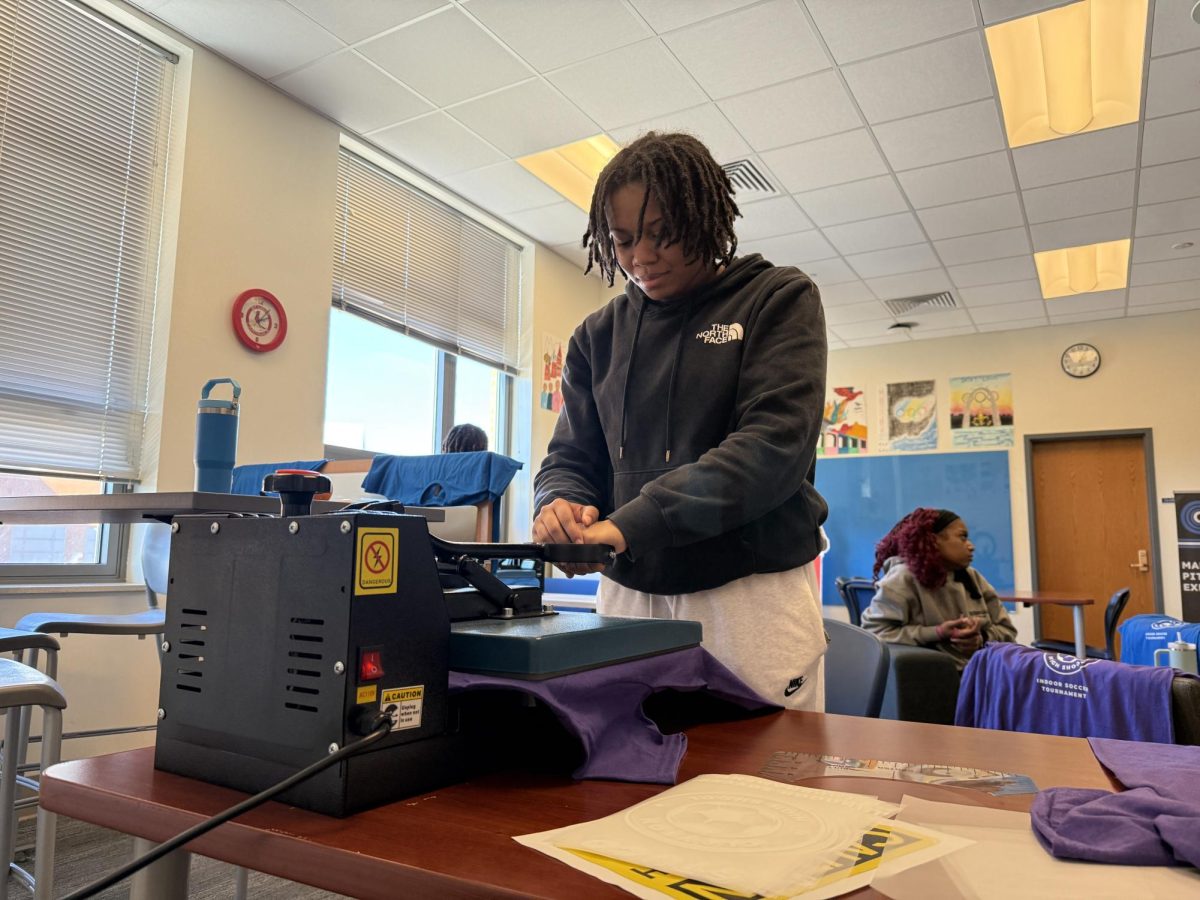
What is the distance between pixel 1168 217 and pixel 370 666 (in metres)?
5.44

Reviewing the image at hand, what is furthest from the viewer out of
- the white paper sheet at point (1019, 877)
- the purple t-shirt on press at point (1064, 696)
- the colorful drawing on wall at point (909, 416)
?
the colorful drawing on wall at point (909, 416)

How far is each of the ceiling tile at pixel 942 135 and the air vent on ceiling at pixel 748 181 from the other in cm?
61

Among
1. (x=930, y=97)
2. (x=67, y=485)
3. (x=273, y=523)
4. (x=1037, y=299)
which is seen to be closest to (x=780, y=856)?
(x=273, y=523)

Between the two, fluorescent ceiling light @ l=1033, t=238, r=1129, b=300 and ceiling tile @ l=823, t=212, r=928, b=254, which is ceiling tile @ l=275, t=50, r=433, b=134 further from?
fluorescent ceiling light @ l=1033, t=238, r=1129, b=300

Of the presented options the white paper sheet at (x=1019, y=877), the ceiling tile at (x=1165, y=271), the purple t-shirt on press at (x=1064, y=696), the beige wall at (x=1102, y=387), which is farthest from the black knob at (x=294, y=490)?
the beige wall at (x=1102, y=387)

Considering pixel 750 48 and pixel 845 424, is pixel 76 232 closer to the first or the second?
pixel 750 48

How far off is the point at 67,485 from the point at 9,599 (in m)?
0.44

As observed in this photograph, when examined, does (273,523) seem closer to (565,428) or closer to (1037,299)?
(565,428)

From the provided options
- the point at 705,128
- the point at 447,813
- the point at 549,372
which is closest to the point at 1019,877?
the point at 447,813

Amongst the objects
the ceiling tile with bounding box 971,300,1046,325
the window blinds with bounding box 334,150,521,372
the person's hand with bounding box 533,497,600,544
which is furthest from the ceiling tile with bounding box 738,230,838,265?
the person's hand with bounding box 533,497,600,544

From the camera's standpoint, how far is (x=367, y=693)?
0.49 meters

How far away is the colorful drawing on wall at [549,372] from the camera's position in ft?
17.1

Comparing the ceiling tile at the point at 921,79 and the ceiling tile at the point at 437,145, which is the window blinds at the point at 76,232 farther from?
the ceiling tile at the point at 921,79

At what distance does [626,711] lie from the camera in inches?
25.0
